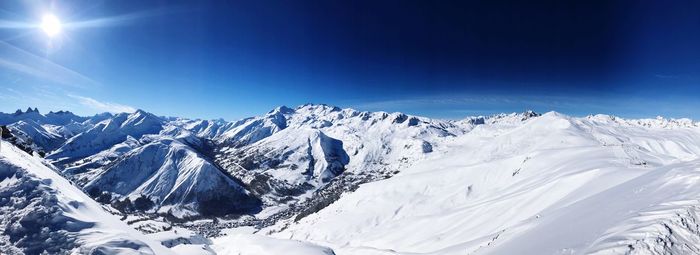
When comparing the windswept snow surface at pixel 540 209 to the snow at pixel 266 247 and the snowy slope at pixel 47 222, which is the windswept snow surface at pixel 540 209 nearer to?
the snow at pixel 266 247

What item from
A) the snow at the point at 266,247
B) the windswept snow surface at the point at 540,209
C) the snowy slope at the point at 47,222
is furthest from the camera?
the snow at the point at 266,247

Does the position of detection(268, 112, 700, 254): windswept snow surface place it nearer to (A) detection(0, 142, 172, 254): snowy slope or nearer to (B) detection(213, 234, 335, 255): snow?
(B) detection(213, 234, 335, 255): snow

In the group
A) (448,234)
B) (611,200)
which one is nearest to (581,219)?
(611,200)

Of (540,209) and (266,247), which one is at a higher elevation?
(540,209)

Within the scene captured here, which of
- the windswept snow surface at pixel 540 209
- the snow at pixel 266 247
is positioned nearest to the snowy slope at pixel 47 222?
the snow at pixel 266 247

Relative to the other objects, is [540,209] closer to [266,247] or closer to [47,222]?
[266,247]

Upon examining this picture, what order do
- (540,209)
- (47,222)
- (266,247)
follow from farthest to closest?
(266,247), (540,209), (47,222)

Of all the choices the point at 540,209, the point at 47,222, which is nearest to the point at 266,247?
the point at 47,222

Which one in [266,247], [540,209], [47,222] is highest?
[47,222]
